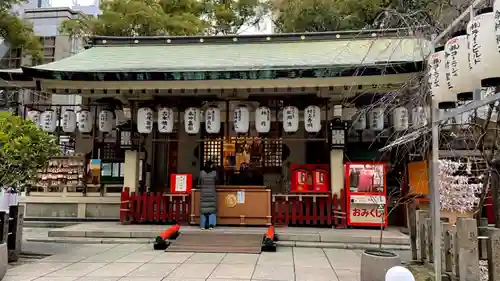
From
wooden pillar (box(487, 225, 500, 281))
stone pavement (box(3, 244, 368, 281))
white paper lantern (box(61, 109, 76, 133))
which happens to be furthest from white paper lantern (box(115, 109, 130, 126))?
wooden pillar (box(487, 225, 500, 281))

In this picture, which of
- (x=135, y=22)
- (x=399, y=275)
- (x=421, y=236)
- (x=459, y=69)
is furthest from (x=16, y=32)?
(x=399, y=275)

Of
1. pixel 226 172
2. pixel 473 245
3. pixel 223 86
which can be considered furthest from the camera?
pixel 226 172

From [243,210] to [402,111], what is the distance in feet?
18.1

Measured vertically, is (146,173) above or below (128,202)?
above

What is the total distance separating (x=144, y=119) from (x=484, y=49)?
Answer: 9.63m

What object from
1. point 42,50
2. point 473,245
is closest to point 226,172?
point 473,245

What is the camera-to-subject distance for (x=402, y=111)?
11289 millimetres

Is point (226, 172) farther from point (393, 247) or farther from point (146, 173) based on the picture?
point (393, 247)

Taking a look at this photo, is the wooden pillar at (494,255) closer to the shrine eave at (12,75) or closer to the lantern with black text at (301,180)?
the lantern with black text at (301,180)

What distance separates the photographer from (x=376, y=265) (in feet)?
18.9

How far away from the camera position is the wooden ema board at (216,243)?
8.93 metres

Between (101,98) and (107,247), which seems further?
(101,98)

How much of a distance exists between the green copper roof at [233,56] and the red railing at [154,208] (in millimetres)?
3853

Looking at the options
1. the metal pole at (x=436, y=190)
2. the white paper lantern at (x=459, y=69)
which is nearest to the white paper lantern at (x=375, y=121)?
the metal pole at (x=436, y=190)
